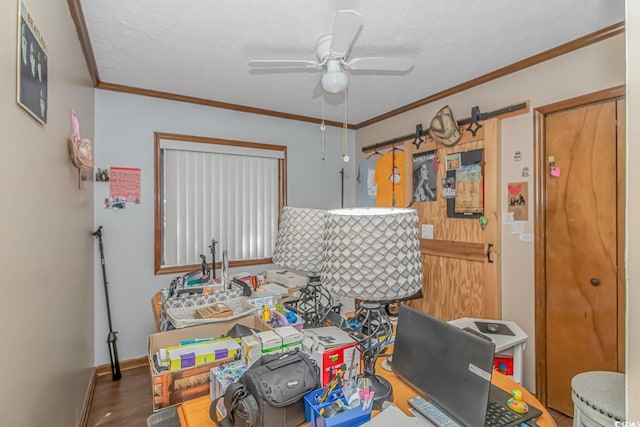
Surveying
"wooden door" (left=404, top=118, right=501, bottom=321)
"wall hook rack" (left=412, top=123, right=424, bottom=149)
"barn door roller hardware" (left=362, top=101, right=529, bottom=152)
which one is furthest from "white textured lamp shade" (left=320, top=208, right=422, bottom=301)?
"wall hook rack" (left=412, top=123, right=424, bottom=149)

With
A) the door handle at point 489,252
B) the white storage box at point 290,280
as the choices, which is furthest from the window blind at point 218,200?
the door handle at point 489,252

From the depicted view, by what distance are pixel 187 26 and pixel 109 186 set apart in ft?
5.42

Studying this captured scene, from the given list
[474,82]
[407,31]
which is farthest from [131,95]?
[474,82]

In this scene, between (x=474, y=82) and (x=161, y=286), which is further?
(x=161, y=286)

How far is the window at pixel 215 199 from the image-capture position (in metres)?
3.11

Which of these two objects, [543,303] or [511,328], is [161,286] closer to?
[511,328]

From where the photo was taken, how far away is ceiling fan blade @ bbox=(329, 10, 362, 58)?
1.37 metres

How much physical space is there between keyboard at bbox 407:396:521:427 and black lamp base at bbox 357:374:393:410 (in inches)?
3.0

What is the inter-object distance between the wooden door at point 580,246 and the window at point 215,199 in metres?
2.57

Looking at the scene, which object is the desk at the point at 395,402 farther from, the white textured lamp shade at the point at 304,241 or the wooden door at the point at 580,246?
the wooden door at the point at 580,246

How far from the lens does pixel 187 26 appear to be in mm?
1934

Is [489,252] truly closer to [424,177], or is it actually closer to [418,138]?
[424,177]

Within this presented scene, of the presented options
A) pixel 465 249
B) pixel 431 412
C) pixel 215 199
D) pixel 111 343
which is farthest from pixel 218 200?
pixel 431 412

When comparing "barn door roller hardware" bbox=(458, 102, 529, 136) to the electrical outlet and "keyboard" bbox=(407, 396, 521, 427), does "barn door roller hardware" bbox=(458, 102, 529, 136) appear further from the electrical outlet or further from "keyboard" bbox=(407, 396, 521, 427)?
Answer: "keyboard" bbox=(407, 396, 521, 427)
